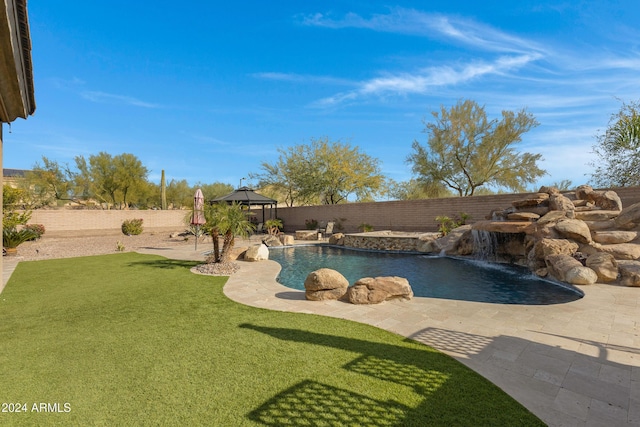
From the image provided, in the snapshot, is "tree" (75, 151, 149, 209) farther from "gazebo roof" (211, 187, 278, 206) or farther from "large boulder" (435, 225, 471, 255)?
"large boulder" (435, 225, 471, 255)

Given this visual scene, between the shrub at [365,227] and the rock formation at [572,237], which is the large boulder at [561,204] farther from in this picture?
the shrub at [365,227]

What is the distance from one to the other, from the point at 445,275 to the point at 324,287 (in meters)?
4.27

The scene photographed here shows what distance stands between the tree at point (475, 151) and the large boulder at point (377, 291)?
19225 mm

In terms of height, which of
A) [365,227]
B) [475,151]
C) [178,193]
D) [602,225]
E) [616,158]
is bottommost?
[365,227]

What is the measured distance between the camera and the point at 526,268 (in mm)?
8523

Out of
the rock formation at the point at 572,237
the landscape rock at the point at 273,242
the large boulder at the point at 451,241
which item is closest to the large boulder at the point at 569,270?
the rock formation at the point at 572,237

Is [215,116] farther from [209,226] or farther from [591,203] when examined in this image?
[591,203]

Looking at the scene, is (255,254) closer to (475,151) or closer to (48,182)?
(475,151)

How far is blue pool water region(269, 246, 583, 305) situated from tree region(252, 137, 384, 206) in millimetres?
13950

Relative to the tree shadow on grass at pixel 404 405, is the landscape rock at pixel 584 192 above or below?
above

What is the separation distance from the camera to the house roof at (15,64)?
2580mm

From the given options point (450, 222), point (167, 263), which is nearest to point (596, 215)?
point (450, 222)

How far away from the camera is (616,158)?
13719mm

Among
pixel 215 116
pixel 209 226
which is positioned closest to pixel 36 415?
pixel 209 226
